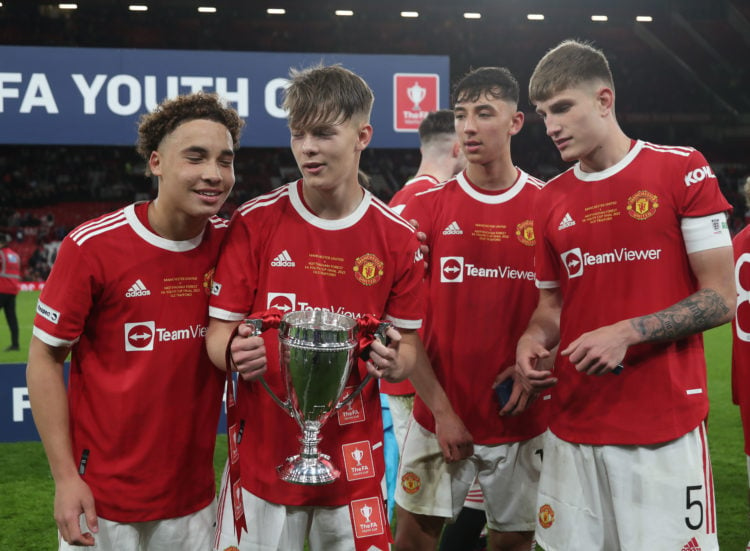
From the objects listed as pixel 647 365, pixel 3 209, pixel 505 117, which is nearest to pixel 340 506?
pixel 647 365

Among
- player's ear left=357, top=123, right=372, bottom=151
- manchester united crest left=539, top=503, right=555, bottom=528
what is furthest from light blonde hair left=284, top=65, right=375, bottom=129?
manchester united crest left=539, top=503, right=555, bottom=528

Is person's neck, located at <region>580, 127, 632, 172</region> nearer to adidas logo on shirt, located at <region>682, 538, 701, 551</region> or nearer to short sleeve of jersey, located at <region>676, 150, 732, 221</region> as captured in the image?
short sleeve of jersey, located at <region>676, 150, 732, 221</region>

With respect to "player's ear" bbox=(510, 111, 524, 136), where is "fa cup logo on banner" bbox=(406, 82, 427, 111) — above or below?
→ above

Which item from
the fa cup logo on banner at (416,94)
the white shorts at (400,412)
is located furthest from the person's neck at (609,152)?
the fa cup logo on banner at (416,94)

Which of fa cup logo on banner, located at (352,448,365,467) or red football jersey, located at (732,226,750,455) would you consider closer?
fa cup logo on banner, located at (352,448,365,467)

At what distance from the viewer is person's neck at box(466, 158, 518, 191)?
3021 mm

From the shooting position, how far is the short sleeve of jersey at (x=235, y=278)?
7.23 ft

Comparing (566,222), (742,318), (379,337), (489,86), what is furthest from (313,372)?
(742,318)

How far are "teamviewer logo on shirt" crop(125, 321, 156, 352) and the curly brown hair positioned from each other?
19.0 inches

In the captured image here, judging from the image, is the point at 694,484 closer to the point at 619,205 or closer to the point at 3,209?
the point at 619,205

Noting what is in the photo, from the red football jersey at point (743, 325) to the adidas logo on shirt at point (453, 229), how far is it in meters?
1.26

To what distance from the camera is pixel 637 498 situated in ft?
7.60

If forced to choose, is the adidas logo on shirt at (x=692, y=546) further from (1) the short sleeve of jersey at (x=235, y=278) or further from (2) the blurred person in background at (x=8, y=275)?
(2) the blurred person in background at (x=8, y=275)

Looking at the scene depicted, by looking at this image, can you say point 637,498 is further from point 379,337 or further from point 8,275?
point 8,275
